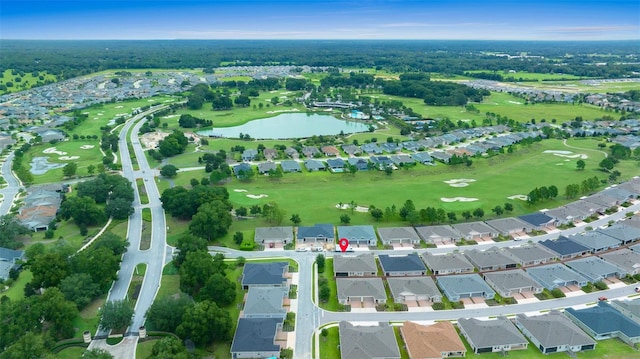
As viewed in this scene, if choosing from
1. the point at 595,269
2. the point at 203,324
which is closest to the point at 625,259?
the point at 595,269

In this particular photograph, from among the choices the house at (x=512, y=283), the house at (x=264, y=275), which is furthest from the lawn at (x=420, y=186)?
the house at (x=512, y=283)

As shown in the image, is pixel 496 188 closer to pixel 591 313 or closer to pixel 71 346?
pixel 591 313

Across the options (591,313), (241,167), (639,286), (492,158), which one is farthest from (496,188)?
(241,167)

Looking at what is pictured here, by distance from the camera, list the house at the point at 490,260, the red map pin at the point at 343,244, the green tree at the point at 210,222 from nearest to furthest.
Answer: the house at the point at 490,260, the red map pin at the point at 343,244, the green tree at the point at 210,222

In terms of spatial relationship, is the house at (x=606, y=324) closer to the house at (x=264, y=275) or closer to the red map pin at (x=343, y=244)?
the red map pin at (x=343, y=244)

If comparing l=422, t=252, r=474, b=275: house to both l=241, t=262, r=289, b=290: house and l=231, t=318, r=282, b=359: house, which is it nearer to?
l=241, t=262, r=289, b=290: house

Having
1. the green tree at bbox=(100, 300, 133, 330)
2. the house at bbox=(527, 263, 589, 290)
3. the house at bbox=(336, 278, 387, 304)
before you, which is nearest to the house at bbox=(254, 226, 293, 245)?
the house at bbox=(336, 278, 387, 304)
